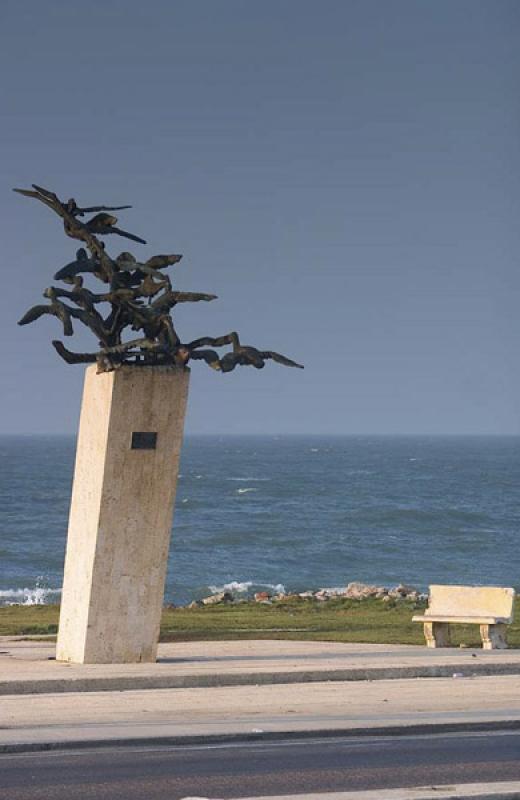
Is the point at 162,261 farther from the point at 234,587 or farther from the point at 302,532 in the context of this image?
the point at 302,532

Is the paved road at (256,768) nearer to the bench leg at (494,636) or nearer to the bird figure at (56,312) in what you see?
the bird figure at (56,312)

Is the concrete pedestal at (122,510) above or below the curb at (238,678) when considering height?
above

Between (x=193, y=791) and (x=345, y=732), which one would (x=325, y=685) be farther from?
(x=193, y=791)

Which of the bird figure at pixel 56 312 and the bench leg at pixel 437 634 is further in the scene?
the bench leg at pixel 437 634

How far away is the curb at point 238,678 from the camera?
14.3m

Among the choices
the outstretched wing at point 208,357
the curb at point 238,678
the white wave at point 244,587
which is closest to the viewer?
the curb at point 238,678

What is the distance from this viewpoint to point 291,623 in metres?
22.1

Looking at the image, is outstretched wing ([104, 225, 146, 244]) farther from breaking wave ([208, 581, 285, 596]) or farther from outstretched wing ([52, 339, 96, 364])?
breaking wave ([208, 581, 285, 596])

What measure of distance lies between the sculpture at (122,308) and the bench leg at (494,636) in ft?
13.4

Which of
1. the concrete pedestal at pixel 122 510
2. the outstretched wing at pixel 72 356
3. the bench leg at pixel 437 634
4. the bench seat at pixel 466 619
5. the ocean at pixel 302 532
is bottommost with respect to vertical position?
the ocean at pixel 302 532

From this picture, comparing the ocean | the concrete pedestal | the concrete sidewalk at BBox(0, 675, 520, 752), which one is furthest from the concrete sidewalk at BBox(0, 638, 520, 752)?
the ocean

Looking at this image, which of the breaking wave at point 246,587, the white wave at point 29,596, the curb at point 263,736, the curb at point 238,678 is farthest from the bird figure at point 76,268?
the breaking wave at point 246,587

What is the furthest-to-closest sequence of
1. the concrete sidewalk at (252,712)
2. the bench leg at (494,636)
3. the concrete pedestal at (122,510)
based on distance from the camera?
the bench leg at (494,636) → the concrete pedestal at (122,510) → the concrete sidewalk at (252,712)

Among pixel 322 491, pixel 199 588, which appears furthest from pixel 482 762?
pixel 322 491
